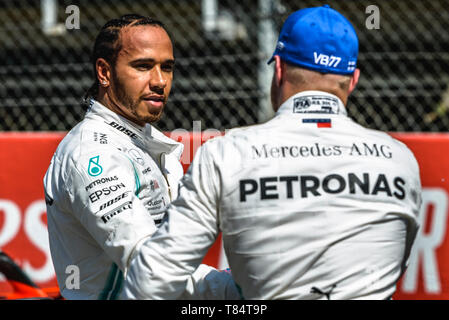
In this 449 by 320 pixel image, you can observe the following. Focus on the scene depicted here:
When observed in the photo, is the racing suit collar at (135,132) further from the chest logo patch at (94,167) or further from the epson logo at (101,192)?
the epson logo at (101,192)

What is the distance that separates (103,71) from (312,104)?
43.3 inches

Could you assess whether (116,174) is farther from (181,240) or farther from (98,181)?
(181,240)

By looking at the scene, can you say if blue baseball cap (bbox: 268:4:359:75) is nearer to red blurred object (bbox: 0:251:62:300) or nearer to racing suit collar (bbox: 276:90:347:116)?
racing suit collar (bbox: 276:90:347:116)

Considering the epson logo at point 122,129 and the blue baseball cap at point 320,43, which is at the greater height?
the blue baseball cap at point 320,43

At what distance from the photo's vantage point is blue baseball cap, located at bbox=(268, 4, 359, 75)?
2010 millimetres

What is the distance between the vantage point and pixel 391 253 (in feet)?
6.29

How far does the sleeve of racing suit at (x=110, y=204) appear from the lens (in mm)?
2135

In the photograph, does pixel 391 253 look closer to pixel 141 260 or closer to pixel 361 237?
pixel 361 237

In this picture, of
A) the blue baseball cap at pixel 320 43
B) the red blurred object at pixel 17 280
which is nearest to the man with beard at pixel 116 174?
the blue baseball cap at pixel 320 43

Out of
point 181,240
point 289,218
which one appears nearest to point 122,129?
point 181,240

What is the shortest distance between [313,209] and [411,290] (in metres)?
3.07

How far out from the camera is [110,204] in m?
2.19
